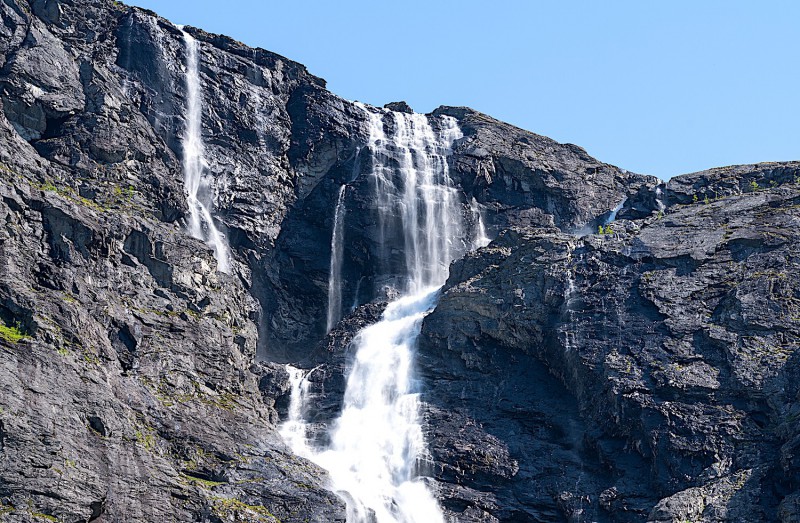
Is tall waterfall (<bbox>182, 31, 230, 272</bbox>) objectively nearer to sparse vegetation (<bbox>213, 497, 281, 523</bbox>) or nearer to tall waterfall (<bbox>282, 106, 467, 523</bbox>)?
tall waterfall (<bbox>282, 106, 467, 523</bbox>)

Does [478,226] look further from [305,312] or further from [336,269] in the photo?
[305,312]

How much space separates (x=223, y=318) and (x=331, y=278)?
15195mm

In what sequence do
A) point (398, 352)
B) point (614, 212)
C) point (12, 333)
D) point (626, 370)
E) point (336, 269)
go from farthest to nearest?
point (614, 212)
point (336, 269)
point (398, 352)
point (626, 370)
point (12, 333)

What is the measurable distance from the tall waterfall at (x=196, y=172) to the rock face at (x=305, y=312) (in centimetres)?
63

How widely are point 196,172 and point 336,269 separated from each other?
37.1 feet

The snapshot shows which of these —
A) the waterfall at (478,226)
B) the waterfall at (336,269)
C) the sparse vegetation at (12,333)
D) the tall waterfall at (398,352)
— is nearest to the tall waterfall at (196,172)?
the waterfall at (336,269)

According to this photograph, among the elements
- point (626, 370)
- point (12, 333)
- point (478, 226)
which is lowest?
point (12, 333)

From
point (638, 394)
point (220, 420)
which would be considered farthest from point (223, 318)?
point (638, 394)

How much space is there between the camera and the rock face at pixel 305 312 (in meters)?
49.9

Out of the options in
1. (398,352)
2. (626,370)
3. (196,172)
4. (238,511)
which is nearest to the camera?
(238,511)

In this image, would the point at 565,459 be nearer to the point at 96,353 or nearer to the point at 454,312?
the point at 454,312

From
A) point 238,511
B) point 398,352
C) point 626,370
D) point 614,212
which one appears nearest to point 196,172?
point 398,352

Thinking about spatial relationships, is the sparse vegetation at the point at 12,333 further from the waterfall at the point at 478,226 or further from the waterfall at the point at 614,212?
the waterfall at the point at 614,212

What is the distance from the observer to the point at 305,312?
7600 cm
